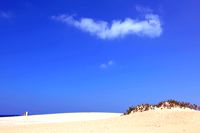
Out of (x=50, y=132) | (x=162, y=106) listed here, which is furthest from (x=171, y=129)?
(x=162, y=106)

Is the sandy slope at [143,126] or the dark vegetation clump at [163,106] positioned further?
the dark vegetation clump at [163,106]

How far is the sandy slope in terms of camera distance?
18875mm

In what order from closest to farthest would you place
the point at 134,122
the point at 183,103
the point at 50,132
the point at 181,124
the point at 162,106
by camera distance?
the point at 50,132 → the point at 181,124 → the point at 134,122 → the point at 162,106 → the point at 183,103

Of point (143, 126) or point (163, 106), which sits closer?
point (143, 126)

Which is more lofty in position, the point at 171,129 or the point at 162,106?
the point at 162,106

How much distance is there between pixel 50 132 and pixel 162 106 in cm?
1048

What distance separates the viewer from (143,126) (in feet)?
65.8

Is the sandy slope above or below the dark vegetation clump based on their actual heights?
below

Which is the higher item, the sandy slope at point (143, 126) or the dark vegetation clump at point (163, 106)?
the dark vegetation clump at point (163, 106)

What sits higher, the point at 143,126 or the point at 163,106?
the point at 163,106

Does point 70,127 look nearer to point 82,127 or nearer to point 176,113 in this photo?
point 82,127

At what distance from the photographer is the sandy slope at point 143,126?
18875 mm

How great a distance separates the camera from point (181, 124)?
19984mm

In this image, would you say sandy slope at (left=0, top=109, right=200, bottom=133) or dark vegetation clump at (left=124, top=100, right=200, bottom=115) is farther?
dark vegetation clump at (left=124, top=100, right=200, bottom=115)
